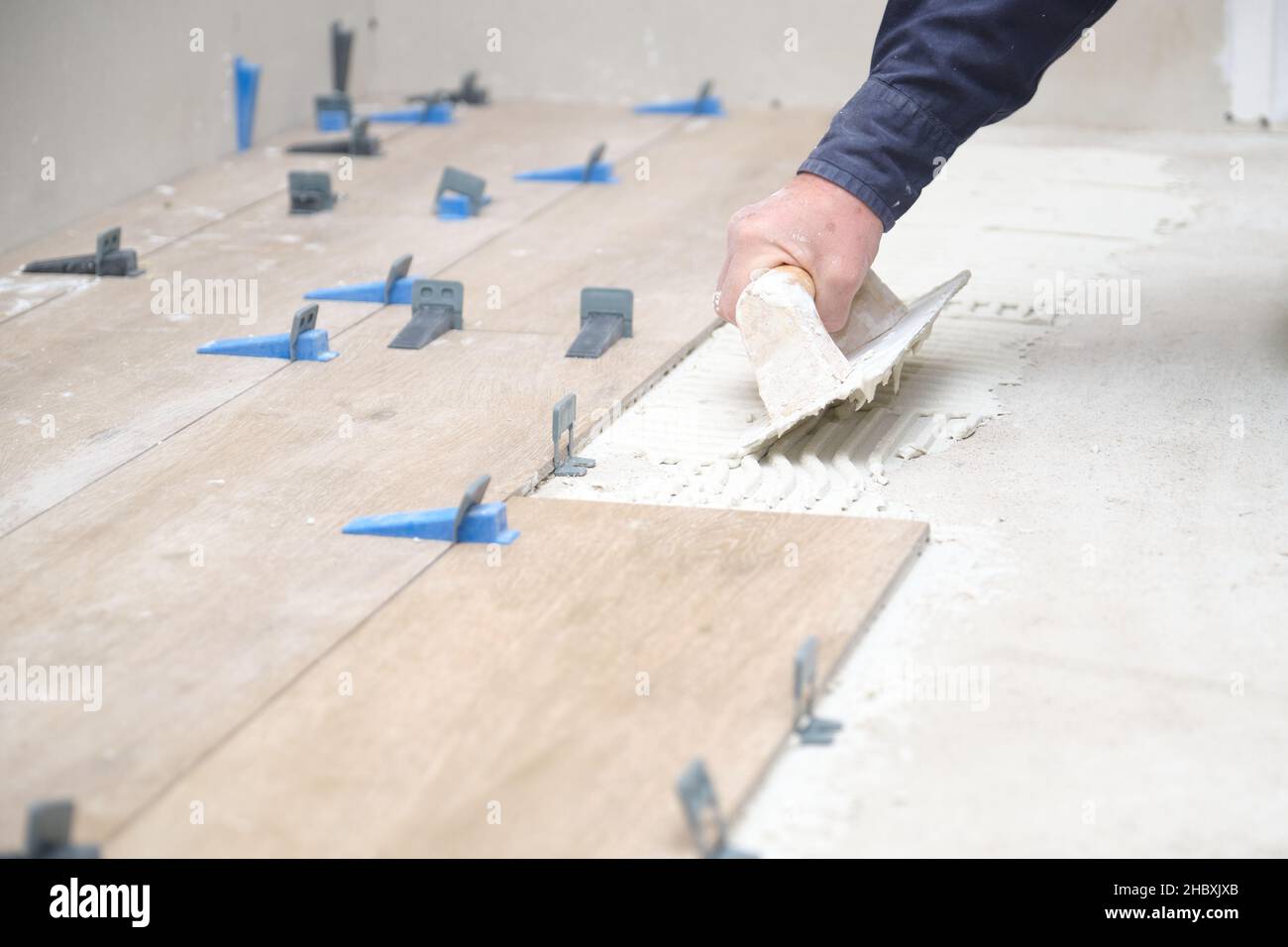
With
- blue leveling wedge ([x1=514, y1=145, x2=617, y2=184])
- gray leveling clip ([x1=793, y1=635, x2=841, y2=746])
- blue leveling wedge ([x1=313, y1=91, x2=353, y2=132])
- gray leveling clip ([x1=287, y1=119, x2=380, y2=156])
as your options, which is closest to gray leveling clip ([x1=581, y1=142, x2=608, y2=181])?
blue leveling wedge ([x1=514, y1=145, x2=617, y2=184])

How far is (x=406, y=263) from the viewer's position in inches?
106

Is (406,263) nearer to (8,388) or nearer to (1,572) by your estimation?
(8,388)

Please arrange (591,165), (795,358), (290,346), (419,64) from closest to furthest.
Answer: (795,358) < (290,346) < (591,165) < (419,64)

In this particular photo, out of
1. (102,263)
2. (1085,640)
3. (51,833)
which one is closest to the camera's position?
(51,833)

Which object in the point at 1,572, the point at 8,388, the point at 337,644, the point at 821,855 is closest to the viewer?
the point at 821,855

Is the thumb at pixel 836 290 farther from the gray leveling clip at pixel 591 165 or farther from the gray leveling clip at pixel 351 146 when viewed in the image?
the gray leveling clip at pixel 351 146

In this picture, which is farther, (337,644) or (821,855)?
(337,644)

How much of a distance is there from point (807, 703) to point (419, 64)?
141 inches

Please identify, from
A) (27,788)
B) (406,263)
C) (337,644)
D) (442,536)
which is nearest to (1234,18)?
(406,263)

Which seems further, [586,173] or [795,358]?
[586,173]

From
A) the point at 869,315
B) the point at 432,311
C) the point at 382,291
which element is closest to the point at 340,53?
the point at 382,291

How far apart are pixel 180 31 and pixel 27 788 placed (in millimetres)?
2723

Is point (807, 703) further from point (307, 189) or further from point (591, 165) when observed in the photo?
point (591, 165)

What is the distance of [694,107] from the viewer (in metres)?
4.35
